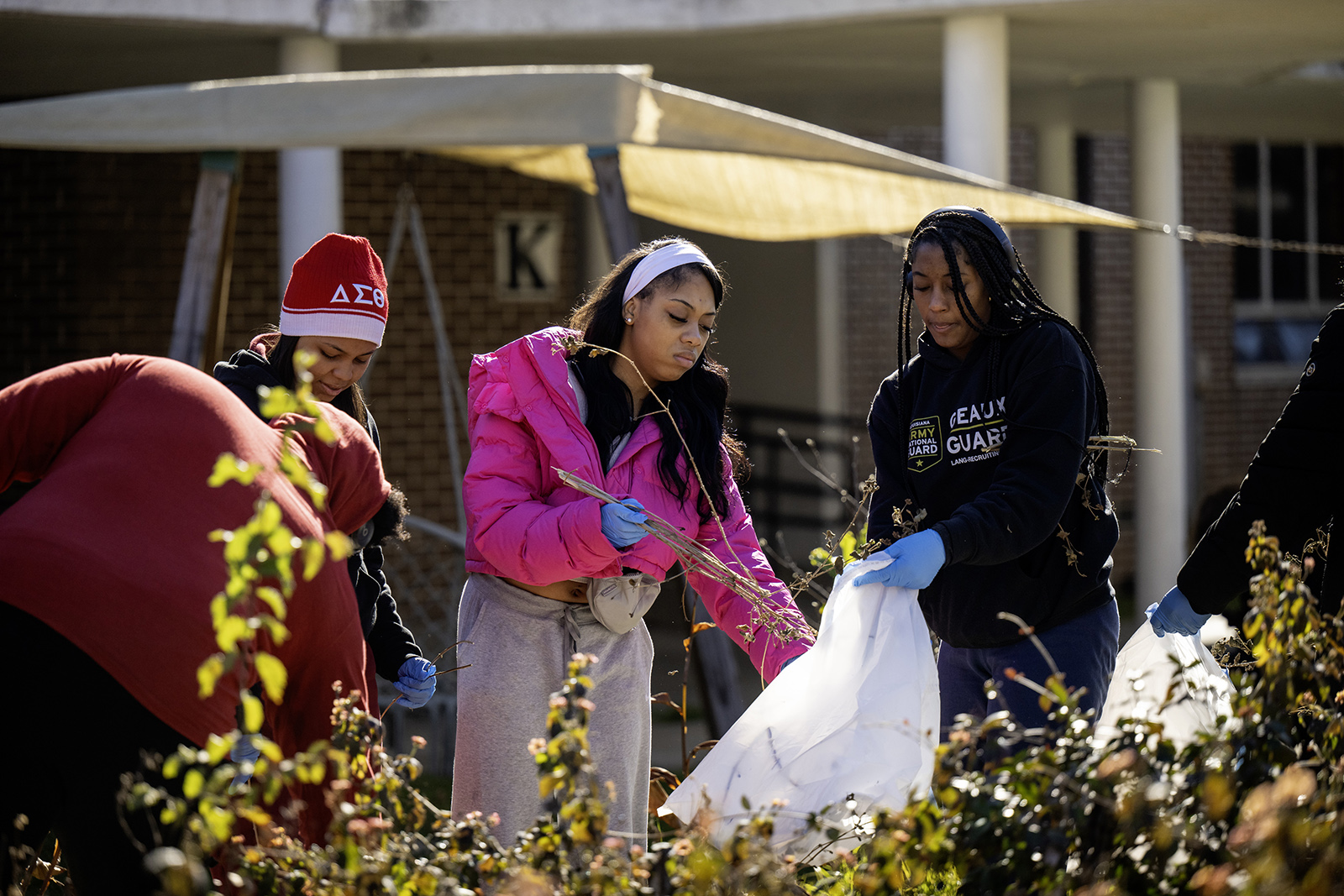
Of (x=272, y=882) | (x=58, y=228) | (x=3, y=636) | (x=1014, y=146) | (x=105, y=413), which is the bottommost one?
(x=272, y=882)

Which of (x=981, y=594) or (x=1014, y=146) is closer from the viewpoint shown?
(x=981, y=594)

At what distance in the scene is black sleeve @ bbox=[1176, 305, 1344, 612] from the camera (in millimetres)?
2508

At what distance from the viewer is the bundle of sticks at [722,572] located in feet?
8.39

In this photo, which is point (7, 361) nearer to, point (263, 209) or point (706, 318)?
point (263, 209)

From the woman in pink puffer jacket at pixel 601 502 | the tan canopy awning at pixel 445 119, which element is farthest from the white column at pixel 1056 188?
the woman in pink puffer jacket at pixel 601 502

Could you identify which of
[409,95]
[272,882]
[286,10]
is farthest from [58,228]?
[272,882]

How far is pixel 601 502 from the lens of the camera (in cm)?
258

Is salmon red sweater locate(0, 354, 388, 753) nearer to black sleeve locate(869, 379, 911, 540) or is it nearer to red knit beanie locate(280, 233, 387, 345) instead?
red knit beanie locate(280, 233, 387, 345)

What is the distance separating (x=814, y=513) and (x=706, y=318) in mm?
7806

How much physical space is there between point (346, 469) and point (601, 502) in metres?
0.53

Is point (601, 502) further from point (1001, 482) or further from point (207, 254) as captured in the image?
point (207, 254)

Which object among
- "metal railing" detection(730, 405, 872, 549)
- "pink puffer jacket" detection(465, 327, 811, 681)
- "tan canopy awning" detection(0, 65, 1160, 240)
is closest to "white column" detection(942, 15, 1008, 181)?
"tan canopy awning" detection(0, 65, 1160, 240)

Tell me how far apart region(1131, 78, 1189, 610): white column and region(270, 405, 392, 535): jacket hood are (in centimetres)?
558

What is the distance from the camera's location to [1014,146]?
1091 centimetres
